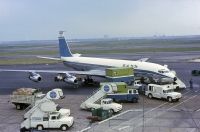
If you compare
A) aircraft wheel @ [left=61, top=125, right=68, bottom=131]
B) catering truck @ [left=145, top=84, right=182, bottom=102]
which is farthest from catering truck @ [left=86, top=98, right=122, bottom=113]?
catering truck @ [left=145, top=84, right=182, bottom=102]

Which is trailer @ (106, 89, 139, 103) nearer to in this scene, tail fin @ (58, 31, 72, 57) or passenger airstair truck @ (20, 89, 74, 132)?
passenger airstair truck @ (20, 89, 74, 132)

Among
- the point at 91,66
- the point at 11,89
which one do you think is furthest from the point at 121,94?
the point at 11,89

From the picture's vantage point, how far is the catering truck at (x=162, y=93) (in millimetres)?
49188

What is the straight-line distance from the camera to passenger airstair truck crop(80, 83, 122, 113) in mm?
42053

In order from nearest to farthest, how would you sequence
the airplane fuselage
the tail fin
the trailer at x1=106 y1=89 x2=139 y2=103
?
the trailer at x1=106 y1=89 x2=139 y2=103 → the airplane fuselage → the tail fin

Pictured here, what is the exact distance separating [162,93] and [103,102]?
11.2 m

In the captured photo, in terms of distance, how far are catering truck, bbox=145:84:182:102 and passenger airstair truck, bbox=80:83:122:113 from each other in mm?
6496

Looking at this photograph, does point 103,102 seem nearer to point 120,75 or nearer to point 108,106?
point 108,106

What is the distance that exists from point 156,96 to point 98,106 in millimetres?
11843

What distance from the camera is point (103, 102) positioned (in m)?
43.1

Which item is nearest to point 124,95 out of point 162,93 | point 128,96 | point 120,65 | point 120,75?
point 128,96

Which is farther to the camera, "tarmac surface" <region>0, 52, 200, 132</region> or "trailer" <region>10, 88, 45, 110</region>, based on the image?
"trailer" <region>10, 88, 45, 110</region>

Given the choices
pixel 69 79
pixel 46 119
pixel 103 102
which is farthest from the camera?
pixel 69 79

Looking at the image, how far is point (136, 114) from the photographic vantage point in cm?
4109
